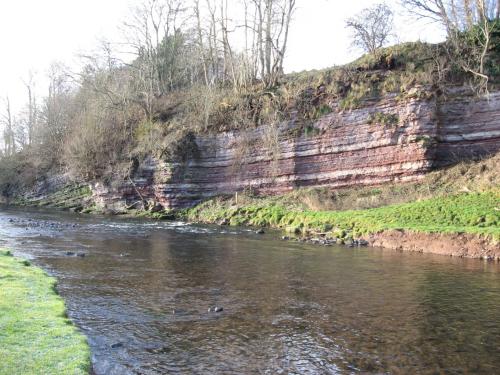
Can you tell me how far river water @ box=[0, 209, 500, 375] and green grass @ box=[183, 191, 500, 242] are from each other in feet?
9.07

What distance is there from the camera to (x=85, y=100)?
59594mm

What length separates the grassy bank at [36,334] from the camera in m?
6.98

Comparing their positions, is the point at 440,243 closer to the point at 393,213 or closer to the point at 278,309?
the point at 393,213

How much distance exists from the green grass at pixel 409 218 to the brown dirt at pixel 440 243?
326mm

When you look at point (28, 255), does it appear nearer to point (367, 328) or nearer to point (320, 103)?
point (367, 328)

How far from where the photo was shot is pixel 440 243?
67.6 ft

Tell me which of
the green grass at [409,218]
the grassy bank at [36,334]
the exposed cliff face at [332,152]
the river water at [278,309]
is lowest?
the river water at [278,309]

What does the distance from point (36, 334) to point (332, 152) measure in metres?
28.3

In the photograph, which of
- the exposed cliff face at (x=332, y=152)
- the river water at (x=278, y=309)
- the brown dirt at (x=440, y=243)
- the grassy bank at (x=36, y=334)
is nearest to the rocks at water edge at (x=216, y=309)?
the river water at (x=278, y=309)

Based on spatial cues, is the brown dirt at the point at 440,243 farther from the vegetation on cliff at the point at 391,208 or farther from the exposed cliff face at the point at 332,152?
the exposed cliff face at the point at 332,152

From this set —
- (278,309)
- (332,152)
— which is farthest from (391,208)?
(278,309)

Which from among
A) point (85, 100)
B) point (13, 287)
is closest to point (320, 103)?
point (13, 287)

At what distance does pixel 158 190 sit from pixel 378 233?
919 inches

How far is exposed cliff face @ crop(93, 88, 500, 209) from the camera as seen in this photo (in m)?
29.7
